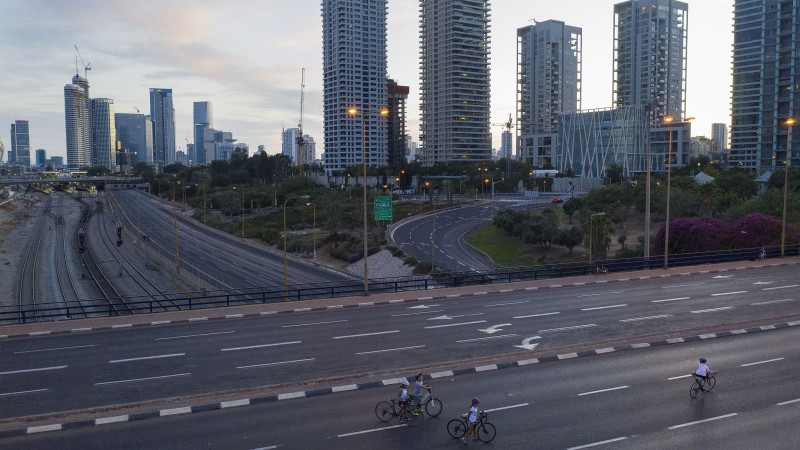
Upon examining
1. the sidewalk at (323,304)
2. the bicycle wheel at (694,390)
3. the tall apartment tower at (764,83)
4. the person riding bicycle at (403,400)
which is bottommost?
the sidewalk at (323,304)

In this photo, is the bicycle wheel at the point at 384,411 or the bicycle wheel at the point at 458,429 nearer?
the bicycle wheel at the point at 458,429

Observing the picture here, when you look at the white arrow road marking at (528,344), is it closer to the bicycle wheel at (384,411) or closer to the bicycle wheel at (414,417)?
the bicycle wheel at (414,417)

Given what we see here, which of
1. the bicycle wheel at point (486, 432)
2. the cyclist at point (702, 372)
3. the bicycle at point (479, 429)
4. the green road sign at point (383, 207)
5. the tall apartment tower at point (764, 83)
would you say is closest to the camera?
the bicycle at point (479, 429)

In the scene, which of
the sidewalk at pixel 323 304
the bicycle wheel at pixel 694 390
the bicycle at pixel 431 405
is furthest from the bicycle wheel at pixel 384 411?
the sidewalk at pixel 323 304

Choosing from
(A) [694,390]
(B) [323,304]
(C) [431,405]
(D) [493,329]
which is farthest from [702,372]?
(B) [323,304]

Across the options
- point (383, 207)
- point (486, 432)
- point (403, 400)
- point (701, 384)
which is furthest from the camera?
point (383, 207)

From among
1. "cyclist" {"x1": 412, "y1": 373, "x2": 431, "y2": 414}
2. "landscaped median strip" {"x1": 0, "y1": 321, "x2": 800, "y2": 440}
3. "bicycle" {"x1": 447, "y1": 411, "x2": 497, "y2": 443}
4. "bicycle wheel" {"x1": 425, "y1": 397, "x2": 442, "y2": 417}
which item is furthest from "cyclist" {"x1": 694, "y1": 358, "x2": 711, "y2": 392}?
"cyclist" {"x1": 412, "y1": 373, "x2": 431, "y2": 414}

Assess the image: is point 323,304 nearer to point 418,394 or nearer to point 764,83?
point 418,394
